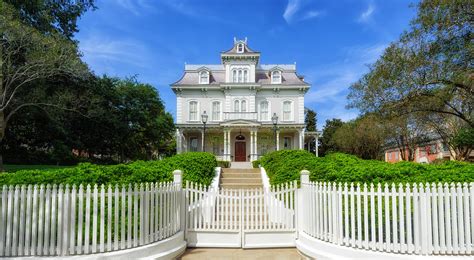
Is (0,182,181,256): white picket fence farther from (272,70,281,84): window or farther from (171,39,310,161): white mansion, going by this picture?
(272,70,281,84): window

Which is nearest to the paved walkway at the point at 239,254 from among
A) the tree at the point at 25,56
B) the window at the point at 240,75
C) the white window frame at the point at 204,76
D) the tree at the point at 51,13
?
the tree at the point at 25,56

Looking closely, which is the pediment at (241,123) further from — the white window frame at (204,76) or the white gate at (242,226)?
the white gate at (242,226)

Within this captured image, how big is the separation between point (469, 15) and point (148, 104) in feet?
97.4

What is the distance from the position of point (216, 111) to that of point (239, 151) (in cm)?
441

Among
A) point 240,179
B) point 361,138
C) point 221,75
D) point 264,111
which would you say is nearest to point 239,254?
point 240,179

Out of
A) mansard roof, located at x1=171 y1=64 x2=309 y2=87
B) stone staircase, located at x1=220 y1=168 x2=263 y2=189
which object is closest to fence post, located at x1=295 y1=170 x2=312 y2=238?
stone staircase, located at x1=220 y1=168 x2=263 y2=189

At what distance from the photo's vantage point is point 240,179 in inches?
615

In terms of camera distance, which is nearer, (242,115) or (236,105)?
(242,115)

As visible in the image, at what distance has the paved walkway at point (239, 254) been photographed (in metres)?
6.61

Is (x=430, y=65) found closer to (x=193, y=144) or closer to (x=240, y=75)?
(x=240, y=75)

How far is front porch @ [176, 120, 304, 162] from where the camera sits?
28891 mm

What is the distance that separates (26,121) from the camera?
24.3 meters

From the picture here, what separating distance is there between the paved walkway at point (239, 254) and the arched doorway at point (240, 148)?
23.1 metres

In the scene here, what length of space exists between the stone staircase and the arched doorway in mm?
12504
